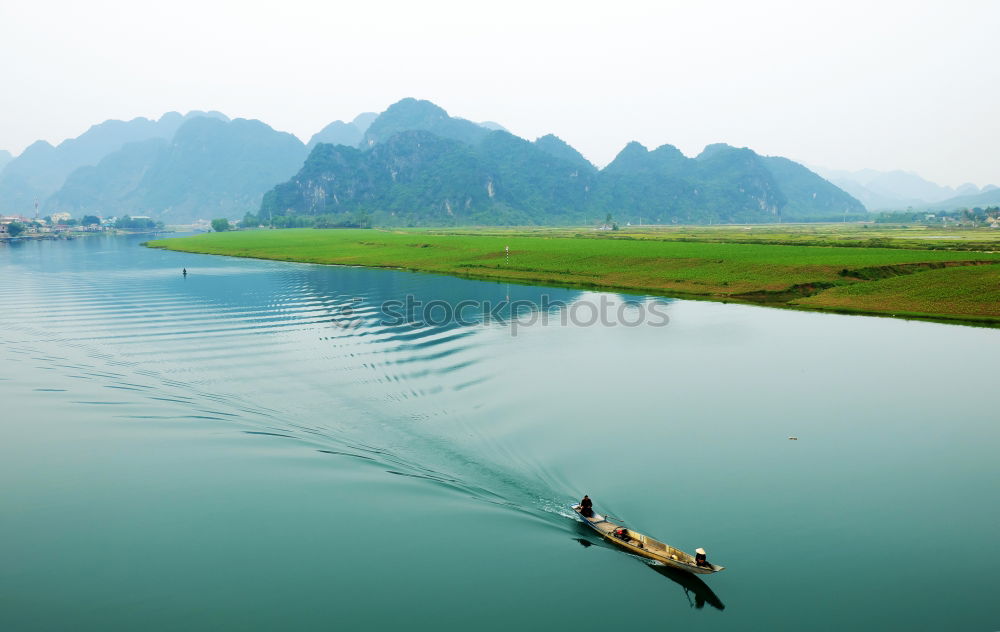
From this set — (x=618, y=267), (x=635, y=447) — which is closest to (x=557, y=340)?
(x=635, y=447)

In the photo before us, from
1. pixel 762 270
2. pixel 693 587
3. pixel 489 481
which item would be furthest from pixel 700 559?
pixel 762 270

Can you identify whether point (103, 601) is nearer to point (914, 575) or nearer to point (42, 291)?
point (914, 575)

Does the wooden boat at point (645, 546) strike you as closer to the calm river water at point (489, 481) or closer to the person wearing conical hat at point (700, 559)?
the person wearing conical hat at point (700, 559)

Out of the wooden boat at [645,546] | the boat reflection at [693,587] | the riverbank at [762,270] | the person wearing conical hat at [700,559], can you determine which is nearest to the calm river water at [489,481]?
the boat reflection at [693,587]

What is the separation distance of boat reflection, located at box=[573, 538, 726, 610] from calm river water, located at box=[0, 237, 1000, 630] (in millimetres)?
67

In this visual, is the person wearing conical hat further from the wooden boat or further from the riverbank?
the riverbank

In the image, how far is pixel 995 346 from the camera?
36.7m

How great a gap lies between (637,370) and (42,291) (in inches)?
2415

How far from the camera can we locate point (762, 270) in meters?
62.0

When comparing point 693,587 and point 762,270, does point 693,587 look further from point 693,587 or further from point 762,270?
point 762,270

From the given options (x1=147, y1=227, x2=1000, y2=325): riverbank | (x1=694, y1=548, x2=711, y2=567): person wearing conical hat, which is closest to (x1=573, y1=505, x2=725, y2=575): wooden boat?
(x1=694, y1=548, x2=711, y2=567): person wearing conical hat

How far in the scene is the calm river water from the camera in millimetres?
13445

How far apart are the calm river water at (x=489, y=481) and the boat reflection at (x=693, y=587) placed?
7cm

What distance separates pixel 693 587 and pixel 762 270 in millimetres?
54099
